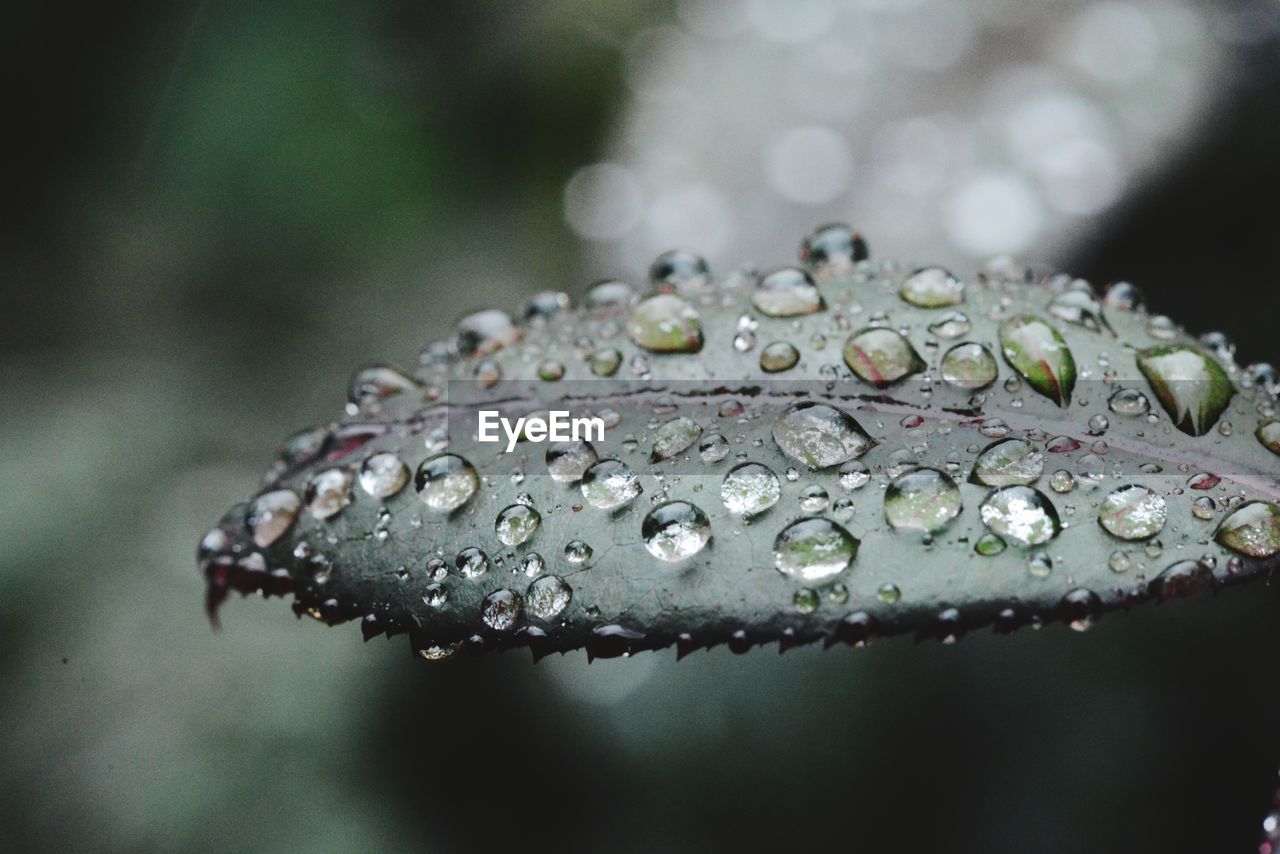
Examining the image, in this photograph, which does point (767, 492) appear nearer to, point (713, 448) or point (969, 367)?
point (713, 448)

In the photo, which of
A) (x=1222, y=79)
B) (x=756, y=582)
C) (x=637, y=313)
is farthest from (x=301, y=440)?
(x=1222, y=79)

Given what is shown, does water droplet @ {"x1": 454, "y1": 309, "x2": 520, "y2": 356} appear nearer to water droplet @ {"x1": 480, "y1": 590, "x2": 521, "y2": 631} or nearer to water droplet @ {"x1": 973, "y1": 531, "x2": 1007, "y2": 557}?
water droplet @ {"x1": 480, "y1": 590, "x2": 521, "y2": 631}

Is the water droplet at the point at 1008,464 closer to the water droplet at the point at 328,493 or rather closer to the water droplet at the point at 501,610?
the water droplet at the point at 501,610

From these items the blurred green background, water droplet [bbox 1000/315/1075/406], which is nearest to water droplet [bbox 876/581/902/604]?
water droplet [bbox 1000/315/1075/406]

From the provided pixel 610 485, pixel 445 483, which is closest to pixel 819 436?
pixel 610 485

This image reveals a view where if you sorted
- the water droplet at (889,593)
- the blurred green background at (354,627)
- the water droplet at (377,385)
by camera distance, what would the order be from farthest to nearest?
1. the blurred green background at (354,627)
2. the water droplet at (377,385)
3. the water droplet at (889,593)

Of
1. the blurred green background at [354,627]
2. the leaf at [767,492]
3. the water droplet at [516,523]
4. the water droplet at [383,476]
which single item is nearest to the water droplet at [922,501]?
the leaf at [767,492]
